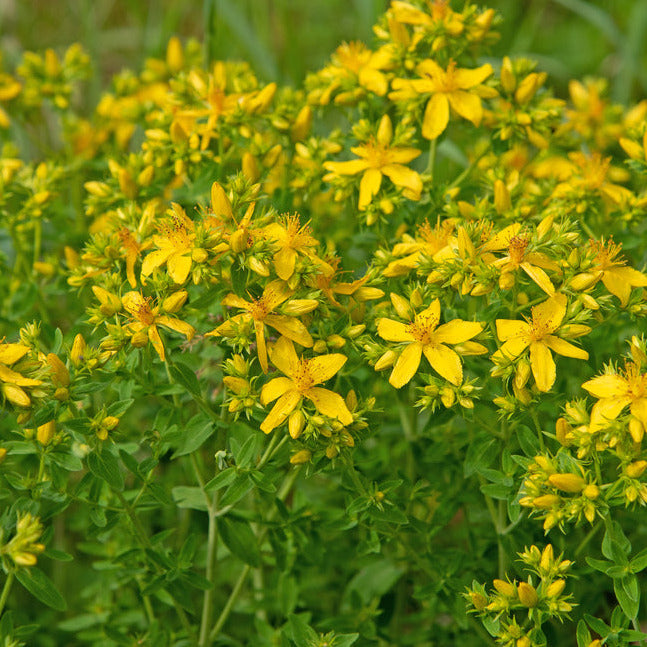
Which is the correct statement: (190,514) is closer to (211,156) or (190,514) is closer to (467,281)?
(211,156)

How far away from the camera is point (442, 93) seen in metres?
2.25

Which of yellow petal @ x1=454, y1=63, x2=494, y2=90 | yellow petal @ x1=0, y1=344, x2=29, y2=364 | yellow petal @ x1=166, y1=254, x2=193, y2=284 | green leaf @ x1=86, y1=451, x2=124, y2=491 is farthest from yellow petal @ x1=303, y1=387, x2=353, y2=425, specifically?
yellow petal @ x1=454, y1=63, x2=494, y2=90

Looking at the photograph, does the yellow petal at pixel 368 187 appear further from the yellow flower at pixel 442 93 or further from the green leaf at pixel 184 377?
the green leaf at pixel 184 377

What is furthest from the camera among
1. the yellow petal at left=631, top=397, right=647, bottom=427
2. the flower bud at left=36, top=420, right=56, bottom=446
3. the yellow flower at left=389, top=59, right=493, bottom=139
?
the yellow flower at left=389, top=59, right=493, bottom=139

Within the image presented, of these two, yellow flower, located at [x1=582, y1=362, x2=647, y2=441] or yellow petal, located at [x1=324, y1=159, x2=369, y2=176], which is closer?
yellow flower, located at [x1=582, y1=362, x2=647, y2=441]

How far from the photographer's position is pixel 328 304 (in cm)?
181

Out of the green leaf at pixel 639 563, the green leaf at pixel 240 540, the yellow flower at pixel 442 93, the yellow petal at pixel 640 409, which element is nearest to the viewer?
the yellow petal at pixel 640 409

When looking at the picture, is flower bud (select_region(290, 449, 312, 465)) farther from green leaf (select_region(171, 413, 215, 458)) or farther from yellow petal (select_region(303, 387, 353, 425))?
green leaf (select_region(171, 413, 215, 458))

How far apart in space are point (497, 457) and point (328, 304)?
563 mm

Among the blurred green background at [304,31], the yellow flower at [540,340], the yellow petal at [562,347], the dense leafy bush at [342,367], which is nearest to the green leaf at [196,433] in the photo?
the dense leafy bush at [342,367]

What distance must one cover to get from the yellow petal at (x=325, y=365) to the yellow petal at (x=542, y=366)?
0.37 metres

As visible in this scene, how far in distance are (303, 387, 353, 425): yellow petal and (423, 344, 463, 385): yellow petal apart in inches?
7.8

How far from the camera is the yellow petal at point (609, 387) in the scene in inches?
65.2

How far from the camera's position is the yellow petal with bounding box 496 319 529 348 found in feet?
5.65
